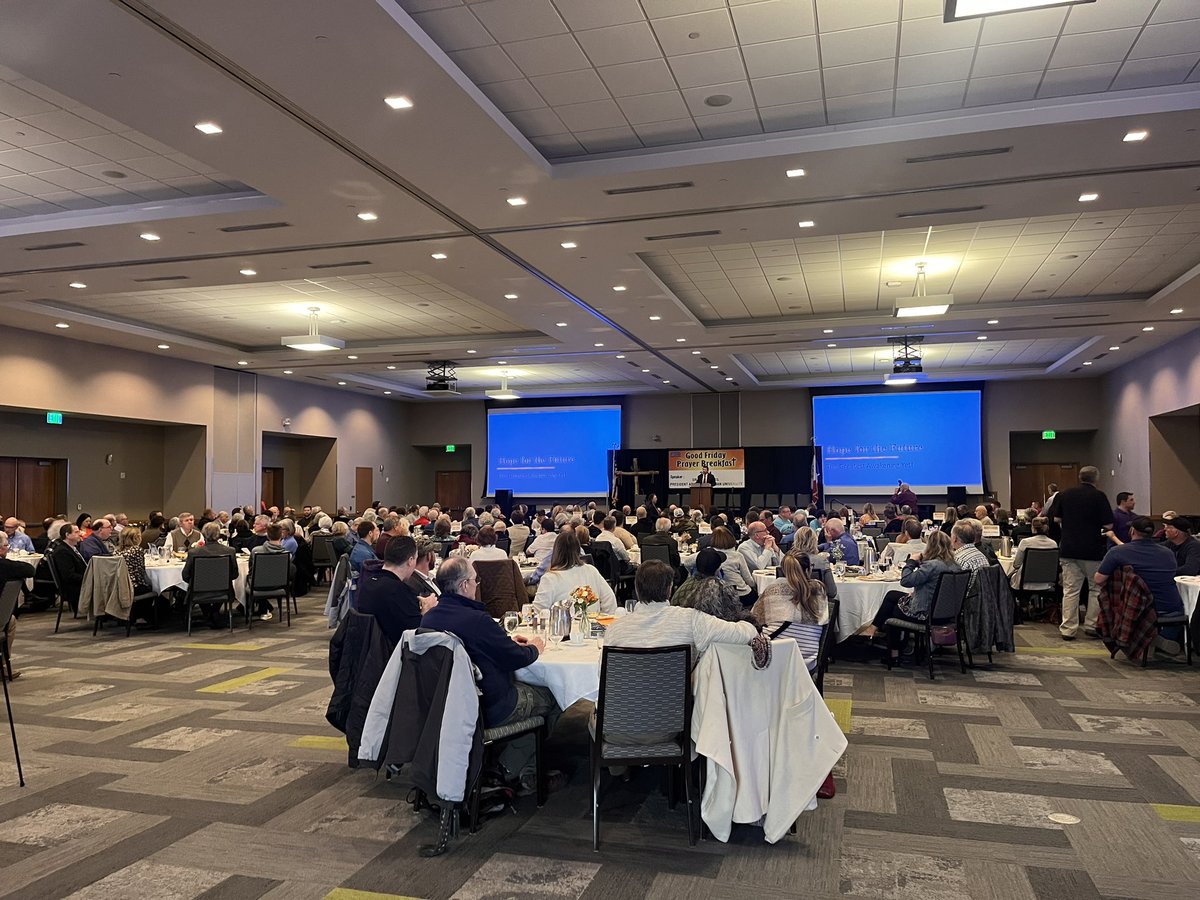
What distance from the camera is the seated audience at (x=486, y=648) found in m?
4.04

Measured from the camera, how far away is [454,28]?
5059mm

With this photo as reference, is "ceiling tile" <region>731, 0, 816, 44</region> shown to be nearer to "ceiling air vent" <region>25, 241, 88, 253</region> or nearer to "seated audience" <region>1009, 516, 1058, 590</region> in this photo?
"seated audience" <region>1009, 516, 1058, 590</region>

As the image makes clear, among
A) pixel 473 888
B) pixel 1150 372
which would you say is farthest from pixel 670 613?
pixel 1150 372

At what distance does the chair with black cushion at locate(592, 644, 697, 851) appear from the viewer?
378 cm

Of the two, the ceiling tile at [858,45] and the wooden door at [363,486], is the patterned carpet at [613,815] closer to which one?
the ceiling tile at [858,45]

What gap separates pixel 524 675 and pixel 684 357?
1259 cm

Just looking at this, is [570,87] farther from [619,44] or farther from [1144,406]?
[1144,406]

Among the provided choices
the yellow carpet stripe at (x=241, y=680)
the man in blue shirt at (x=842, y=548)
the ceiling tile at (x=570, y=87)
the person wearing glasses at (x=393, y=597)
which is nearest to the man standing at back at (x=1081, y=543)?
the man in blue shirt at (x=842, y=548)

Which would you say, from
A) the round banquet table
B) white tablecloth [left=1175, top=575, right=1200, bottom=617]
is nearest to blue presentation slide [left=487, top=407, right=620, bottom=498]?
white tablecloth [left=1175, top=575, right=1200, bottom=617]

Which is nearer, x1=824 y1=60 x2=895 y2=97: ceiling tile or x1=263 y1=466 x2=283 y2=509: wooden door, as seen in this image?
x1=824 y1=60 x2=895 y2=97: ceiling tile

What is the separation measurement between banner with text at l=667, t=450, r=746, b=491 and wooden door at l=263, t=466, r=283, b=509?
9365 millimetres

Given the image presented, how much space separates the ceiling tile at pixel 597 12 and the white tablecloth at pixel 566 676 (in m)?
3.52

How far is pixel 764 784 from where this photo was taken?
3922mm

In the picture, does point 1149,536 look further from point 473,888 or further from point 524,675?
point 473,888
